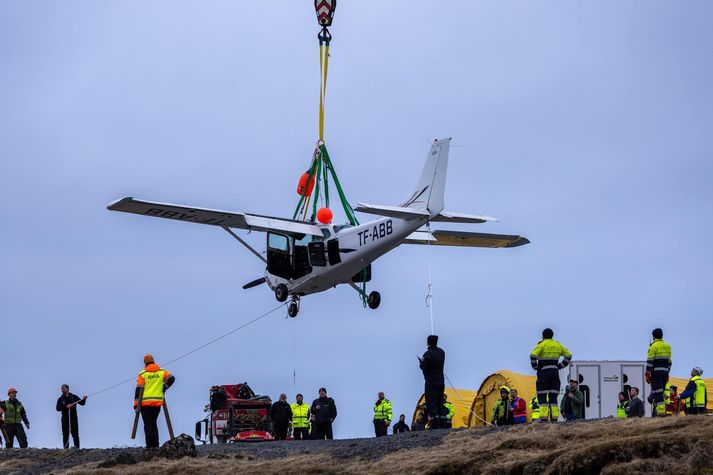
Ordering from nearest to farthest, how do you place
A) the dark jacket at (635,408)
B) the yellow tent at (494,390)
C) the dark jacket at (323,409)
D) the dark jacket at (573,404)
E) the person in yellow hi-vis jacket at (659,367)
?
1. the person in yellow hi-vis jacket at (659,367)
2. the dark jacket at (635,408)
3. the dark jacket at (573,404)
4. the dark jacket at (323,409)
5. the yellow tent at (494,390)

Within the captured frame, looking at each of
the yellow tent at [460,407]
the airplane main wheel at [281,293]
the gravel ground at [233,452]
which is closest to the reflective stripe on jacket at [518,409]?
the gravel ground at [233,452]

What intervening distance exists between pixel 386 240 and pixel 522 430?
12.0m

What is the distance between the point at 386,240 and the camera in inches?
1372

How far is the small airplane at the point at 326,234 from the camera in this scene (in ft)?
113

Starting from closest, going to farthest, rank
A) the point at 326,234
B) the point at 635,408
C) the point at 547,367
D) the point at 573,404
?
1. the point at 547,367
2. the point at 635,408
3. the point at 573,404
4. the point at 326,234

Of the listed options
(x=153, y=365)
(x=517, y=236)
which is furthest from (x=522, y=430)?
(x=517, y=236)

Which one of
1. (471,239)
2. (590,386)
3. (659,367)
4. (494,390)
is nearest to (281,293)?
(494,390)

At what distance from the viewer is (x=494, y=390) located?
124ft

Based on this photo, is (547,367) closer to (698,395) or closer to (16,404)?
(698,395)

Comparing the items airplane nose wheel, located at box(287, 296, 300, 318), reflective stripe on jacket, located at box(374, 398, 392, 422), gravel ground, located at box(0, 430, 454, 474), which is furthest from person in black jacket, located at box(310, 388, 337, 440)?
airplane nose wheel, located at box(287, 296, 300, 318)

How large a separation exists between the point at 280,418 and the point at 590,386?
339 inches

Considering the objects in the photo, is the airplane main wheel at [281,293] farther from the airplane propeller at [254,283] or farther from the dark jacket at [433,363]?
the dark jacket at [433,363]

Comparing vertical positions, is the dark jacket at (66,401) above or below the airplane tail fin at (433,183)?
below

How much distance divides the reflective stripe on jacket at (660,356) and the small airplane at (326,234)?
8347 mm
